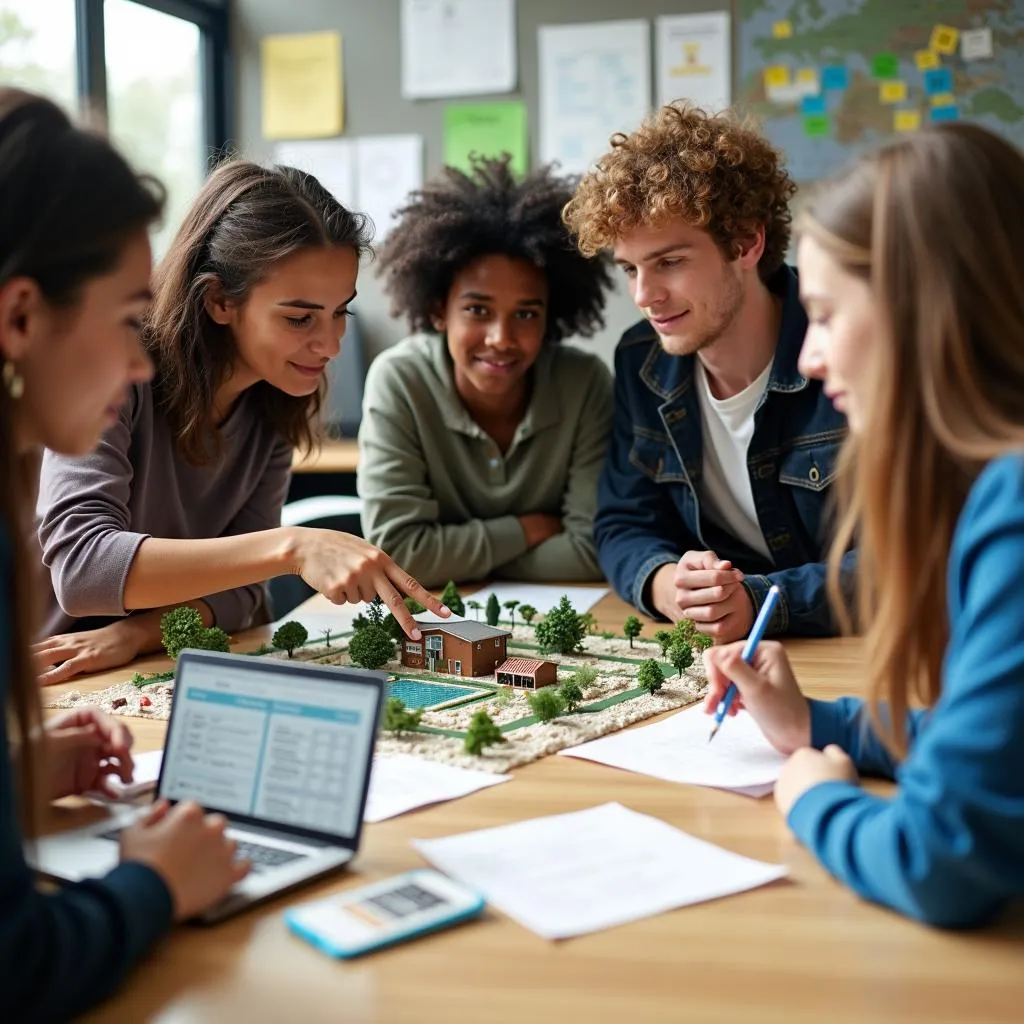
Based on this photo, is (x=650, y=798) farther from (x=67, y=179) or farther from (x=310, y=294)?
(x=310, y=294)

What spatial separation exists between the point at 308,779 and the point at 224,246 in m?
1.03

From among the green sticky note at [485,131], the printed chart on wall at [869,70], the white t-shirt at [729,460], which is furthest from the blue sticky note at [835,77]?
the white t-shirt at [729,460]

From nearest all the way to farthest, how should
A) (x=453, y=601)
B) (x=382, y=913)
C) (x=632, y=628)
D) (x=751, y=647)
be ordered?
(x=382, y=913) < (x=751, y=647) < (x=632, y=628) < (x=453, y=601)

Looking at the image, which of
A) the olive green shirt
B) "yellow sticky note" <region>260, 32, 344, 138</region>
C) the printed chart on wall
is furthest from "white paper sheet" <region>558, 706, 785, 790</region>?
"yellow sticky note" <region>260, 32, 344, 138</region>

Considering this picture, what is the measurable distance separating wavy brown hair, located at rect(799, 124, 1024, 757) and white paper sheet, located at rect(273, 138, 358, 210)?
2763mm

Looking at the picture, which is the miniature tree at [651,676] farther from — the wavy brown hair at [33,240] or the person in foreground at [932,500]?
the wavy brown hair at [33,240]

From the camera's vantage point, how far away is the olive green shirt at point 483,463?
2.19 meters

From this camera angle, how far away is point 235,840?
92 centimetres

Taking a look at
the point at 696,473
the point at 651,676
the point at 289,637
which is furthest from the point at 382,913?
the point at 696,473

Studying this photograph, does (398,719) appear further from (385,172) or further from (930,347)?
(385,172)

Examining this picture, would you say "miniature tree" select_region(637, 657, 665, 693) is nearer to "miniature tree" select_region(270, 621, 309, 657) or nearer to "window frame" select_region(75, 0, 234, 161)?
"miniature tree" select_region(270, 621, 309, 657)

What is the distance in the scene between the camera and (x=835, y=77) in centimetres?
321

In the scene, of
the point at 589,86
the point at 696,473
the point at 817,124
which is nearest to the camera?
the point at 696,473

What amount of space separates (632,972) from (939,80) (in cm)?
295
